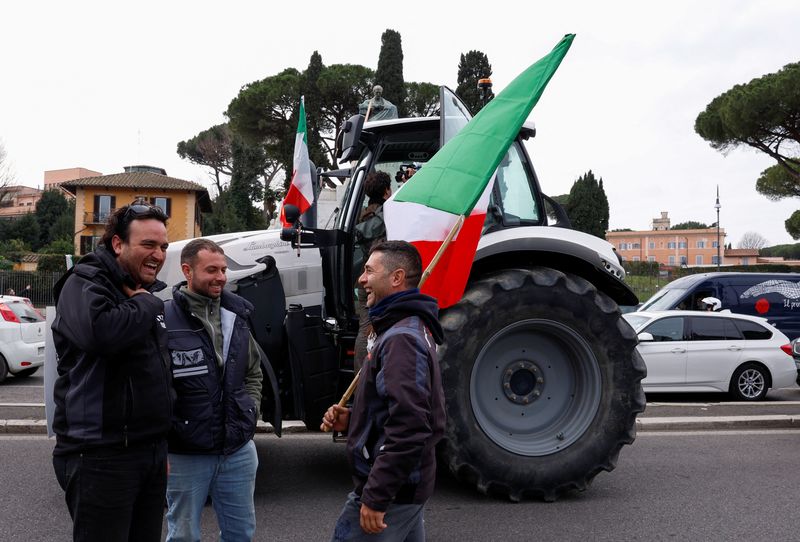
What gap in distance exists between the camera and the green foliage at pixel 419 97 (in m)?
29.8

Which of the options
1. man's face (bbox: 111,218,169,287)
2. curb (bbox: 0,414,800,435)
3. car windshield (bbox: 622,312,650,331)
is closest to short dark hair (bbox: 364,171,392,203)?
man's face (bbox: 111,218,169,287)

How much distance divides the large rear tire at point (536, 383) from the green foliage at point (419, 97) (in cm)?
2528

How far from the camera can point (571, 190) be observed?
4750 centimetres

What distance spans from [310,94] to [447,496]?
1156 inches

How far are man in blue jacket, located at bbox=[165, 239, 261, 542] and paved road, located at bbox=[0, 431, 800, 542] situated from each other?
4.11 feet

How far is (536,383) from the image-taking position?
5125 mm

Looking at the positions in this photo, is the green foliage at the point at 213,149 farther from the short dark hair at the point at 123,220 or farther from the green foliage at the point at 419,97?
the short dark hair at the point at 123,220

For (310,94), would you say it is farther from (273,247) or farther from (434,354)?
(434,354)

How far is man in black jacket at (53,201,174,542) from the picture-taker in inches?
95.3

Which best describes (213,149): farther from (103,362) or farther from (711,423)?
(103,362)

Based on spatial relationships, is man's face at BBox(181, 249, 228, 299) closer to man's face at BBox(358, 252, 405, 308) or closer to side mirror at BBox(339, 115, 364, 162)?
man's face at BBox(358, 252, 405, 308)

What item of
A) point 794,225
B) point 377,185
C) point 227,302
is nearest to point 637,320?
point 377,185

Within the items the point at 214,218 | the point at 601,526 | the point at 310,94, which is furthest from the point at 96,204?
the point at 601,526

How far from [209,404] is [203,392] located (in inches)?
2.4
